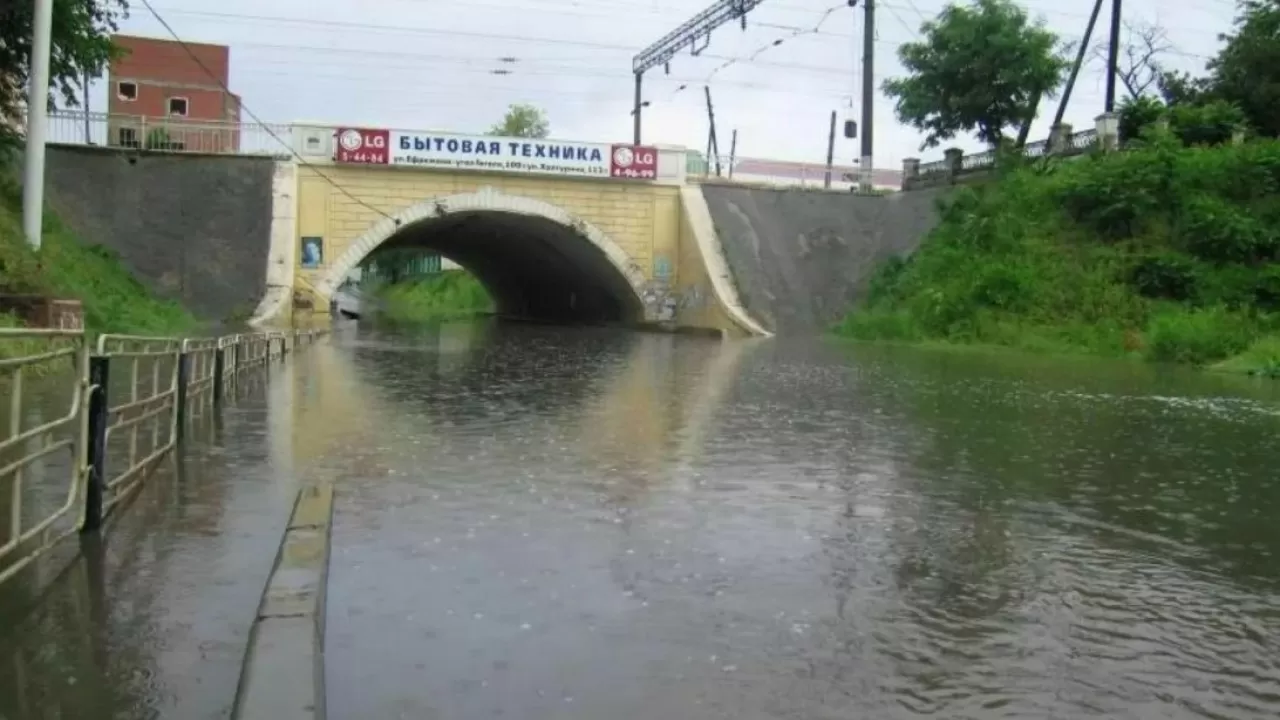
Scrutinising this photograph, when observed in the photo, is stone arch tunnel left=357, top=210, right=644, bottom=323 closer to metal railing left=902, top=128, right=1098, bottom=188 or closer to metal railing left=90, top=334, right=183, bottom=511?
metal railing left=902, top=128, right=1098, bottom=188

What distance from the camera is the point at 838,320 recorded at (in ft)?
109

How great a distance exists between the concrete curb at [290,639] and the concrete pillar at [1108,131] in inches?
1178

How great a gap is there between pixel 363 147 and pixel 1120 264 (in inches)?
779

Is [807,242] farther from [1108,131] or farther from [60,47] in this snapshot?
[60,47]

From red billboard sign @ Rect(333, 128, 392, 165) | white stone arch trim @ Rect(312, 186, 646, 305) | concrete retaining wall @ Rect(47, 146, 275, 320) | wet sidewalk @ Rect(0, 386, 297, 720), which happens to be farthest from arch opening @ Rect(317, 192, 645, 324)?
wet sidewalk @ Rect(0, 386, 297, 720)

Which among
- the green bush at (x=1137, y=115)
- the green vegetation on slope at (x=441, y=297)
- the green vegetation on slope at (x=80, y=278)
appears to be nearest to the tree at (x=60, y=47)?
the green vegetation on slope at (x=80, y=278)

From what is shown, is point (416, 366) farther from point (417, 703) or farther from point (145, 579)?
point (417, 703)

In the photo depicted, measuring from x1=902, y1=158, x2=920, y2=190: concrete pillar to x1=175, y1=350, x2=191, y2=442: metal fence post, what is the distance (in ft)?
101

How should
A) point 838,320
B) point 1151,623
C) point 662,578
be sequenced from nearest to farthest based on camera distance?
point 1151,623 → point 662,578 → point 838,320

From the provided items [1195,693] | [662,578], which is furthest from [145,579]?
[1195,693]

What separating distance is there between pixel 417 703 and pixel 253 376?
38.2ft

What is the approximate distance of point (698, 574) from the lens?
5164mm

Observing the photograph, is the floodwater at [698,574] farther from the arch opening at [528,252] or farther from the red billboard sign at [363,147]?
the arch opening at [528,252]

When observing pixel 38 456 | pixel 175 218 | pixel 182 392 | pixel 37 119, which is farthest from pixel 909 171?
pixel 38 456
